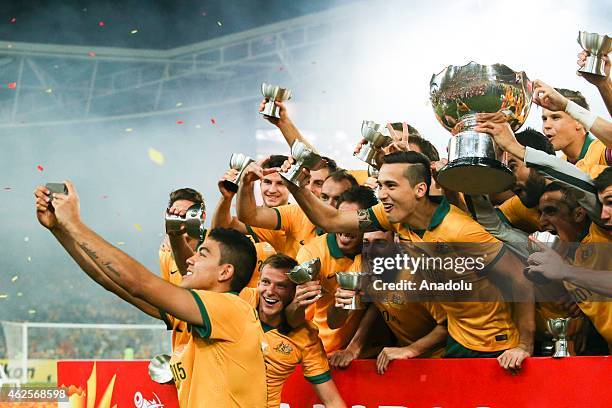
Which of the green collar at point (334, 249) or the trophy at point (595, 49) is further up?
the trophy at point (595, 49)

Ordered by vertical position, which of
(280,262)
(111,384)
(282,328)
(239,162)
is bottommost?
(111,384)

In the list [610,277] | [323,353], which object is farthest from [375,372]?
[610,277]

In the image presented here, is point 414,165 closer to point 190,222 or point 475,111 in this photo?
point 475,111

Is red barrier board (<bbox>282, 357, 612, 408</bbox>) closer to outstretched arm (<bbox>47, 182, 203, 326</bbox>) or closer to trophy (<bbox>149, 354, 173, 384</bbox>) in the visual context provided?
trophy (<bbox>149, 354, 173, 384</bbox>)

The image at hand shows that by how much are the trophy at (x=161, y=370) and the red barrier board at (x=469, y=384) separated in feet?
1.61

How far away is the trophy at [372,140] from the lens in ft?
12.4

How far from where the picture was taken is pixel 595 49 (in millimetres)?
3471

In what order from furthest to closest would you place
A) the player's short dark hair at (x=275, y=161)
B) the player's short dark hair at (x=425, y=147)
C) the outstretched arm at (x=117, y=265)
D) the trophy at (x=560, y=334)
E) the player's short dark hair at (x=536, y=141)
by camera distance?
the player's short dark hair at (x=275, y=161), the player's short dark hair at (x=425, y=147), the player's short dark hair at (x=536, y=141), the trophy at (x=560, y=334), the outstretched arm at (x=117, y=265)

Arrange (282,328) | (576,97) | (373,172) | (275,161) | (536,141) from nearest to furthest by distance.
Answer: (282,328) → (536,141) → (576,97) → (373,172) → (275,161)

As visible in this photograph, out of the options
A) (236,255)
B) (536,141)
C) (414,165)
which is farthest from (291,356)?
(536,141)

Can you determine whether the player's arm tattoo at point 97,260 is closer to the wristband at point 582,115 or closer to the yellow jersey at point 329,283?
the yellow jersey at point 329,283

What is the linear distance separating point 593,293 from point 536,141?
739 mm

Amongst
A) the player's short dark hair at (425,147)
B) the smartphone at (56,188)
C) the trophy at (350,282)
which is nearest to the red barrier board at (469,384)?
the trophy at (350,282)

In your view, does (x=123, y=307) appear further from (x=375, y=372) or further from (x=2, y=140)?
(x=375, y=372)
